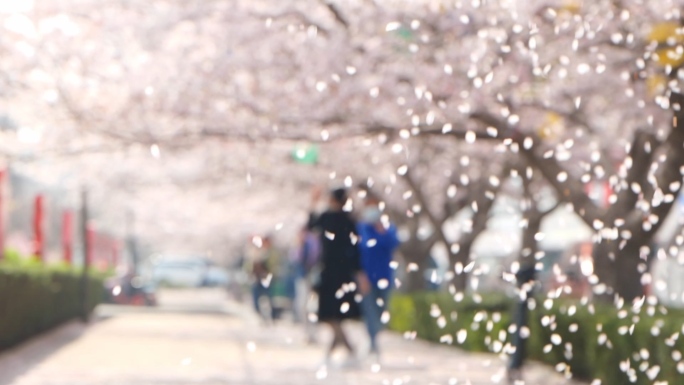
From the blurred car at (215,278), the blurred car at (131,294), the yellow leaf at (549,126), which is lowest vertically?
the blurred car at (215,278)

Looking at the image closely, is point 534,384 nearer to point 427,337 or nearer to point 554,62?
point 554,62

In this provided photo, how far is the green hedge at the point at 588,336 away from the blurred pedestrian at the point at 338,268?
1592 mm

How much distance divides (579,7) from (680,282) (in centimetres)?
2242

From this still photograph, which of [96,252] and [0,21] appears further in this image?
[96,252]

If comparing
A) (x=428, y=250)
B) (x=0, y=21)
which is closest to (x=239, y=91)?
(x=0, y=21)

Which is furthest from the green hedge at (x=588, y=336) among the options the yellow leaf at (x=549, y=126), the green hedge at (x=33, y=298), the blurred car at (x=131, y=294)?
the blurred car at (x=131, y=294)

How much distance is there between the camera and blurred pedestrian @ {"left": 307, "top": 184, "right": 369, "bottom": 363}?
51.9 ft

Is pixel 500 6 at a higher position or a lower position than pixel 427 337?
higher

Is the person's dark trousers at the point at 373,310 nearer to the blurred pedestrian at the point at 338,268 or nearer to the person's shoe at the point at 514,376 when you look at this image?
the blurred pedestrian at the point at 338,268

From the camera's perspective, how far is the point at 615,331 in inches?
479

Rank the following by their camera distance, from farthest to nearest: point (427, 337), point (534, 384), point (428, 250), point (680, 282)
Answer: point (680, 282) → point (428, 250) → point (427, 337) → point (534, 384)

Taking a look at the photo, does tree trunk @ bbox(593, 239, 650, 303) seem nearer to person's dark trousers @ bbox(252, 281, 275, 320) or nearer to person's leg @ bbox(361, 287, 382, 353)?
person's leg @ bbox(361, 287, 382, 353)

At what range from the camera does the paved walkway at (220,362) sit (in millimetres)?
13898

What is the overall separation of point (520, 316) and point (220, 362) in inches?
152
